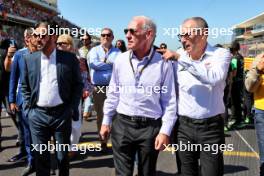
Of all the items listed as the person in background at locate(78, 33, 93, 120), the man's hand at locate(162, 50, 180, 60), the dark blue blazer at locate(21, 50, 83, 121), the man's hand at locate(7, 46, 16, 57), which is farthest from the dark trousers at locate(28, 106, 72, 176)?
the man's hand at locate(7, 46, 16, 57)

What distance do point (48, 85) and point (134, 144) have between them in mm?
1206

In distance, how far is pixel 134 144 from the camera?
3221 millimetres

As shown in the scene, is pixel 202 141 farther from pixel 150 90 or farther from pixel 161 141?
pixel 150 90

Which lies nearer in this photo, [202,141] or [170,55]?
[170,55]

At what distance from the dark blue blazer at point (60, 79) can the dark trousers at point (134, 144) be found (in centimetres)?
93

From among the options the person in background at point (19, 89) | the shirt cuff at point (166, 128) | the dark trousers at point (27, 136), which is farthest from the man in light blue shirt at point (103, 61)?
the shirt cuff at point (166, 128)

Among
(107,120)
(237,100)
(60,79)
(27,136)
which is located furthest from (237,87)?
(107,120)

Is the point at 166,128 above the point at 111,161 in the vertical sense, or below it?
above

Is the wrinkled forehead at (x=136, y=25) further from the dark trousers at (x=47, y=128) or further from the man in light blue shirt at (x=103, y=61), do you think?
the man in light blue shirt at (x=103, y=61)

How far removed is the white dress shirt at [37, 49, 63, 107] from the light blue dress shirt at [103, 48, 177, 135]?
94 centimetres

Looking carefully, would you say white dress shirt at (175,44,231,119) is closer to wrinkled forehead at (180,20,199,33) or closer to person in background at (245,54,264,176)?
wrinkled forehead at (180,20,199,33)

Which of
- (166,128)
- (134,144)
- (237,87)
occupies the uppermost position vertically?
(237,87)

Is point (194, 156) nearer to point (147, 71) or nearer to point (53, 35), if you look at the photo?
→ point (147, 71)

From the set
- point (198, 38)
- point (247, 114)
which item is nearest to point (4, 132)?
point (247, 114)
